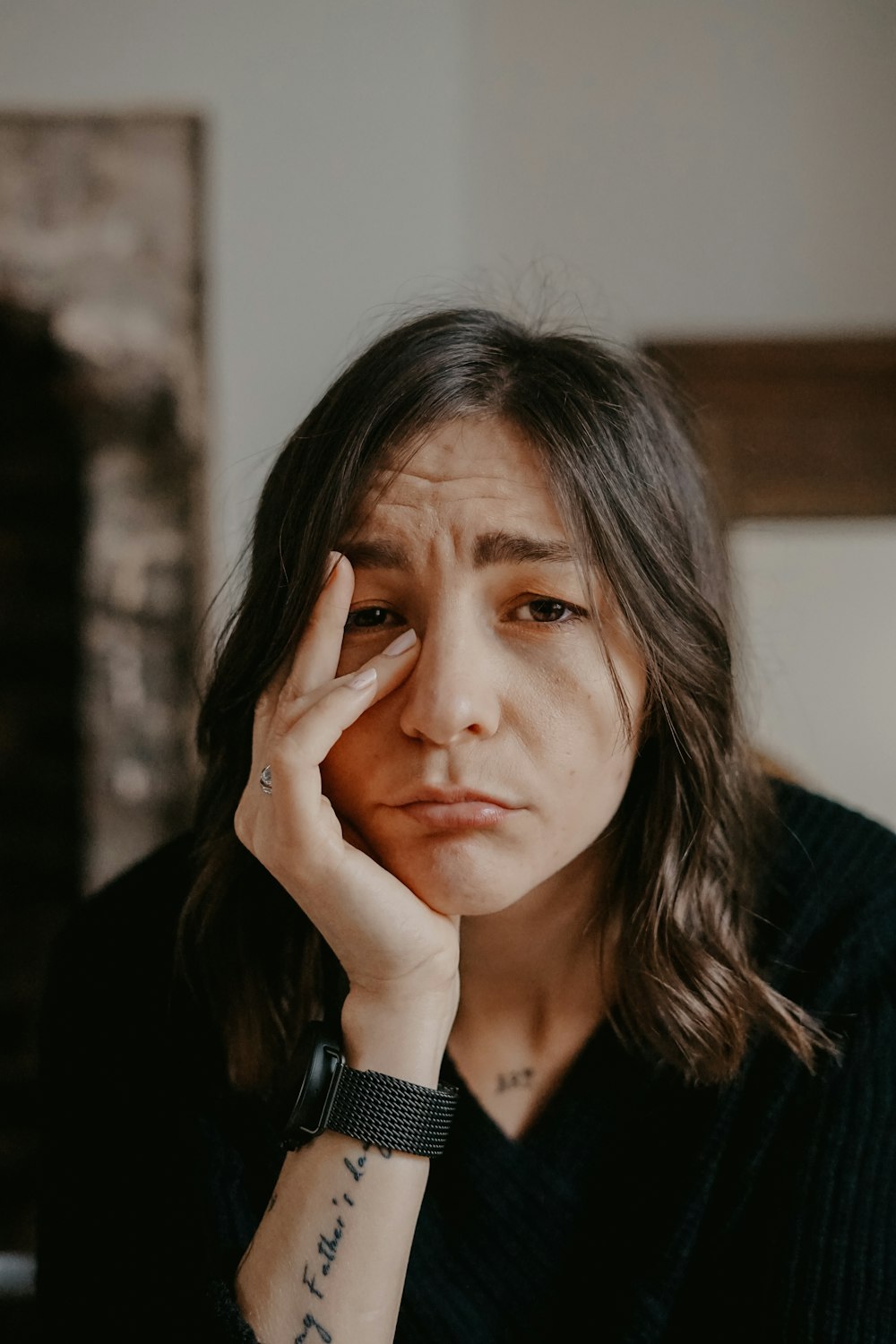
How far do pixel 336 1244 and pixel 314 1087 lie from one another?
12 cm

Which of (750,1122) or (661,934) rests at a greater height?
(661,934)

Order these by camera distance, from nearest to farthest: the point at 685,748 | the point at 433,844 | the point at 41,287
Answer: the point at 433,844
the point at 685,748
the point at 41,287

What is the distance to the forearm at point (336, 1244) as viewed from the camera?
78cm

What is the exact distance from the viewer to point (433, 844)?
0.82m

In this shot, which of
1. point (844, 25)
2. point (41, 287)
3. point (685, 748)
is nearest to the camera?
point (685, 748)

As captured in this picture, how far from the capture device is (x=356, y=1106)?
817 mm

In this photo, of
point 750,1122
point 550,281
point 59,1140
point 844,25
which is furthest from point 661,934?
point 844,25

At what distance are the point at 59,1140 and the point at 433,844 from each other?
0.55m

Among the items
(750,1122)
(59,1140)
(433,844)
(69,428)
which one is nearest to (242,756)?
(433,844)

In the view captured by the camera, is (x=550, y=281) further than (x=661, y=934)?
Yes

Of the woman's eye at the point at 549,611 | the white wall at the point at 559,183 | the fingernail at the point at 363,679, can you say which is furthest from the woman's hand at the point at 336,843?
the white wall at the point at 559,183

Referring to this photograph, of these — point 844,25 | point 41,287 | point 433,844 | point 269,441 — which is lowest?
point 433,844

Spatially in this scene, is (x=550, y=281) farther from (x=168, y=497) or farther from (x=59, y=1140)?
(x=59, y=1140)

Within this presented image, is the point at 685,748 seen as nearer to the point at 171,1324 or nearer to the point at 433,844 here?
the point at 433,844
